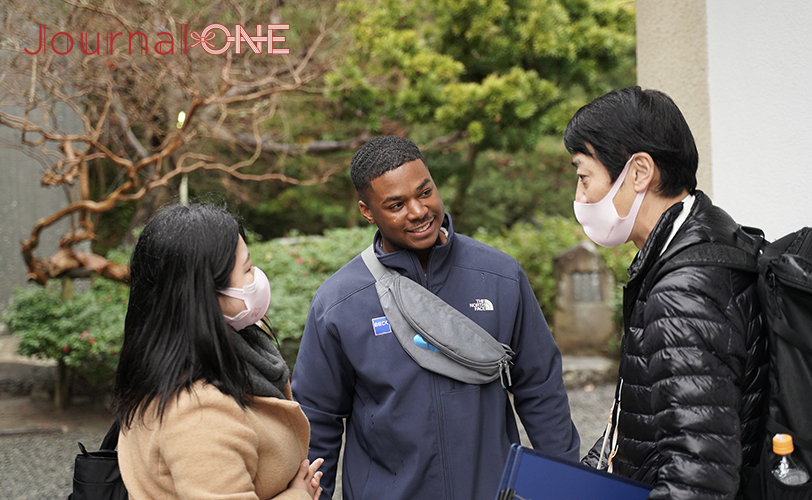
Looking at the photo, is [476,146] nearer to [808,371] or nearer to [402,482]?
[402,482]

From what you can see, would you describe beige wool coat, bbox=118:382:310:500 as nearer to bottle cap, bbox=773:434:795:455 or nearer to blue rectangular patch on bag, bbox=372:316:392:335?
blue rectangular patch on bag, bbox=372:316:392:335

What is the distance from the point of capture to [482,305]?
2150mm

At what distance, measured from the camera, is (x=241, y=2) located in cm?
682

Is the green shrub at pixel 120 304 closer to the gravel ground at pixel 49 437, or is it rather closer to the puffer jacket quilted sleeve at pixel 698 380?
the gravel ground at pixel 49 437

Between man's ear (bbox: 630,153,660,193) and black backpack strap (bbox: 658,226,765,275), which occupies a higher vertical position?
man's ear (bbox: 630,153,660,193)

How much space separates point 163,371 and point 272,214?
941cm

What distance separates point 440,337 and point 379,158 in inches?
23.3

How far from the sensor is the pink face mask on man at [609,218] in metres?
1.63

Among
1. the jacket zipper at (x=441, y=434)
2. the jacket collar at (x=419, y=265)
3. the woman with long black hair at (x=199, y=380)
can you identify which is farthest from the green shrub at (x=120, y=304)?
the woman with long black hair at (x=199, y=380)

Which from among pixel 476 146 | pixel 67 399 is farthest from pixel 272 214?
pixel 67 399

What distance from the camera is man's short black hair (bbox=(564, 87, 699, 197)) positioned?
5.06ft

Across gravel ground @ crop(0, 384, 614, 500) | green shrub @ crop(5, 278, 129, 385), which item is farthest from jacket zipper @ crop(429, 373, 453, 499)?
green shrub @ crop(5, 278, 129, 385)

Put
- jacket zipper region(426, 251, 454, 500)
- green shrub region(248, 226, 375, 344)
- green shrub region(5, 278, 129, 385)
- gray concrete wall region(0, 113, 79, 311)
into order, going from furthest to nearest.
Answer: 1. gray concrete wall region(0, 113, 79, 311)
2. green shrub region(248, 226, 375, 344)
3. green shrub region(5, 278, 129, 385)
4. jacket zipper region(426, 251, 454, 500)

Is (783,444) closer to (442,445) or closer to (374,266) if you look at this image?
(442,445)
